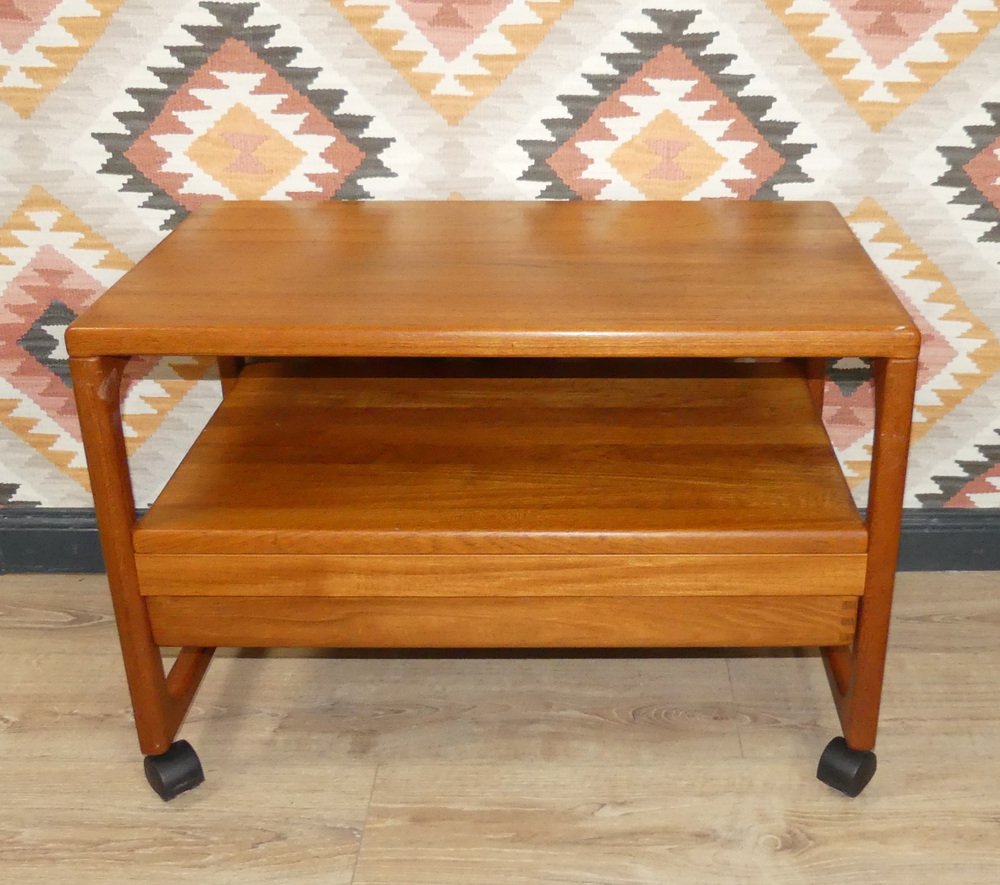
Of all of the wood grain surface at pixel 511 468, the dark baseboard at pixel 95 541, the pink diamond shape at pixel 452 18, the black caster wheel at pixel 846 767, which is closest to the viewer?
the wood grain surface at pixel 511 468

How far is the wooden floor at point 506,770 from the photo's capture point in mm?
1178

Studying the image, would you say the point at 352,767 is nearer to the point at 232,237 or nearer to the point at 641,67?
the point at 232,237

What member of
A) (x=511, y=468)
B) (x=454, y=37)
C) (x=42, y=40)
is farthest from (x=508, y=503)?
(x=42, y=40)

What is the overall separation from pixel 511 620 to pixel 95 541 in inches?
30.6

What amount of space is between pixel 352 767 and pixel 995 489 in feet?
3.24

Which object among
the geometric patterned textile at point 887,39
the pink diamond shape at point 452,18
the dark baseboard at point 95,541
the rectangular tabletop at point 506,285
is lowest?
the dark baseboard at point 95,541

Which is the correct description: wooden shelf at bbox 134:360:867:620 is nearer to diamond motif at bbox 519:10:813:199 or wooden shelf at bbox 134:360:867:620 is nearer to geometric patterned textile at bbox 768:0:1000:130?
diamond motif at bbox 519:10:813:199

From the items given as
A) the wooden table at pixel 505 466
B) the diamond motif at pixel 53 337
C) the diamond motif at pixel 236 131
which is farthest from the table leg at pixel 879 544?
the diamond motif at pixel 53 337

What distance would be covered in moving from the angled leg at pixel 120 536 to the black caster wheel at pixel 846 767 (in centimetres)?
74

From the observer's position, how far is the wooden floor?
46.4 inches

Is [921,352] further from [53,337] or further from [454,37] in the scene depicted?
[53,337]

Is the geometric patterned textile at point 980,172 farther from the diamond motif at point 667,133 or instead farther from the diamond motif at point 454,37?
the diamond motif at point 454,37

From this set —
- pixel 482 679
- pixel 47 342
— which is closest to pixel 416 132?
pixel 47 342

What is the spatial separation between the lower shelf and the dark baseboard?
519 millimetres
